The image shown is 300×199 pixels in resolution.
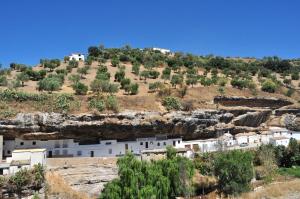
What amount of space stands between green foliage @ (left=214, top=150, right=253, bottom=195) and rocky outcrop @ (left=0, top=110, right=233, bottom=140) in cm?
798

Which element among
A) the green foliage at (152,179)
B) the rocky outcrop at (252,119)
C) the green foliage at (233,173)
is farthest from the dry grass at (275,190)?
the rocky outcrop at (252,119)

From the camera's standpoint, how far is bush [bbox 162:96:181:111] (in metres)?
43.9

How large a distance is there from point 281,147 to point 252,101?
750cm

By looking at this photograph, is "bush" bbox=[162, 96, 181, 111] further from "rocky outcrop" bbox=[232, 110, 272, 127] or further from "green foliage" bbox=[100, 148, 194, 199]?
"green foliage" bbox=[100, 148, 194, 199]

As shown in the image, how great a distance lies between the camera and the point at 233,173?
1422 inches

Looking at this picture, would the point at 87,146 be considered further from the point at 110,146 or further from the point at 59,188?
the point at 59,188

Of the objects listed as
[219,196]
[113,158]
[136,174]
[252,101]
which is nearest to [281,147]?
[252,101]

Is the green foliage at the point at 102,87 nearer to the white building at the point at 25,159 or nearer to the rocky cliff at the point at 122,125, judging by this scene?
the rocky cliff at the point at 122,125

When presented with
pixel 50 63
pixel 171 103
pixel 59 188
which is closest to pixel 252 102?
pixel 171 103

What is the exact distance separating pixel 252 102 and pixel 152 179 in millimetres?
25773

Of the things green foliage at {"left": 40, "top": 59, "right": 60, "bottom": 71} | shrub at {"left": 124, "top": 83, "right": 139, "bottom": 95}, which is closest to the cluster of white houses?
shrub at {"left": 124, "top": 83, "right": 139, "bottom": 95}

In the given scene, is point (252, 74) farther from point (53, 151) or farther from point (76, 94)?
point (53, 151)

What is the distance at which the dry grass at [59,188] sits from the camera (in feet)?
107

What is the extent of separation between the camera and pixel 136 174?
29.7 m
